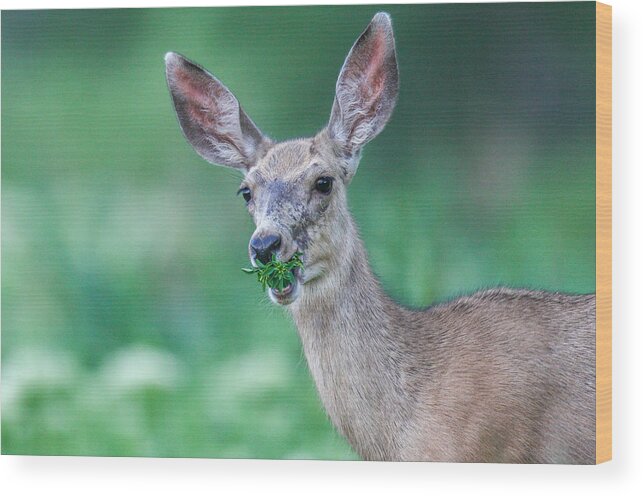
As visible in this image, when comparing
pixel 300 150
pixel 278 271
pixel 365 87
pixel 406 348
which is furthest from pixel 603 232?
pixel 278 271

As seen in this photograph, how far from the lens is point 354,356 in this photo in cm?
660

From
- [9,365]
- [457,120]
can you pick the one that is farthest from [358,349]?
[9,365]

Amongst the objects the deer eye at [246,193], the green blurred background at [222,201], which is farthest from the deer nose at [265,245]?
the green blurred background at [222,201]

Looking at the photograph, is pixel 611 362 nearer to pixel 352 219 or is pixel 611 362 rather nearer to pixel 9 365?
pixel 352 219

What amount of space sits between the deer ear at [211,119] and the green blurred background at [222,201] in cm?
19

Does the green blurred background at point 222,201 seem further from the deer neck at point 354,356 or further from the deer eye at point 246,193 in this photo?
the deer eye at point 246,193

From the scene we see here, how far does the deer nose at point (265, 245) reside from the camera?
6215mm

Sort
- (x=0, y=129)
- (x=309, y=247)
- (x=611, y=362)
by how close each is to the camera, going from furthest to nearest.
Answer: (x=0, y=129) → (x=611, y=362) → (x=309, y=247)

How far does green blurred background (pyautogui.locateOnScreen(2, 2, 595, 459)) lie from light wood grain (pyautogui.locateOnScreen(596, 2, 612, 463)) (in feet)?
0.17

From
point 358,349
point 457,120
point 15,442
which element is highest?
point 457,120

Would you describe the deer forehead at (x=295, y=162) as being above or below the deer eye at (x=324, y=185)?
above

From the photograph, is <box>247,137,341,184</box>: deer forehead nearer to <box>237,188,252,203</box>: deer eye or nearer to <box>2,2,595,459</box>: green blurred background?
<box>237,188,252,203</box>: deer eye

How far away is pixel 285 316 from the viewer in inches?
277

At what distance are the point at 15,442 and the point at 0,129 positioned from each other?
5.48ft
